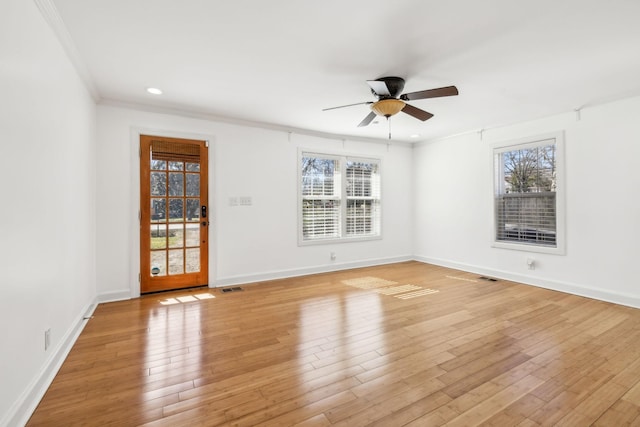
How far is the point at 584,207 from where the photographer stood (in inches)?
162

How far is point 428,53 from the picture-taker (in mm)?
2727

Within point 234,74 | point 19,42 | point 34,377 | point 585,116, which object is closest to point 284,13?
point 234,74

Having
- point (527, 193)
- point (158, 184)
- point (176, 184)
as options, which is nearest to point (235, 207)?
point (176, 184)

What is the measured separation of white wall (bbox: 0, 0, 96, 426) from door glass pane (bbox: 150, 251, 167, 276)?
4.07 ft

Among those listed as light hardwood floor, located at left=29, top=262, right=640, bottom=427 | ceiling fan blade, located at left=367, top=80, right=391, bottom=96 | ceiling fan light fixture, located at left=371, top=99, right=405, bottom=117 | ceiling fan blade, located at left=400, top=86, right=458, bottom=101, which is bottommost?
light hardwood floor, located at left=29, top=262, right=640, bottom=427

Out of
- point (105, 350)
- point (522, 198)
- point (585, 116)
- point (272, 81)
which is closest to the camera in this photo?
point (105, 350)

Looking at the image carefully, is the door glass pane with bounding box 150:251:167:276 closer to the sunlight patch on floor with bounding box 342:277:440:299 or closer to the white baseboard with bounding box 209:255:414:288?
the white baseboard with bounding box 209:255:414:288

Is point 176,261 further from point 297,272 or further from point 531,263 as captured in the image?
point 531,263

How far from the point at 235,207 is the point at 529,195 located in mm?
4612

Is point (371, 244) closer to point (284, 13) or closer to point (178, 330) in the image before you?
point (178, 330)

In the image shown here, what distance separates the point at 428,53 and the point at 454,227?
3908 millimetres

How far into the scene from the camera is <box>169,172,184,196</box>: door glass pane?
4305 millimetres

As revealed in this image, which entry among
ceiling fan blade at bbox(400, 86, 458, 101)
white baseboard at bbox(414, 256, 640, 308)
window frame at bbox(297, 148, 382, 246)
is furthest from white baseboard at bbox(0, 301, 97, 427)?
white baseboard at bbox(414, 256, 640, 308)

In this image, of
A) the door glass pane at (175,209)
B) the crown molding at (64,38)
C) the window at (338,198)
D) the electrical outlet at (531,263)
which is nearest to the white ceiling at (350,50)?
the crown molding at (64,38)
